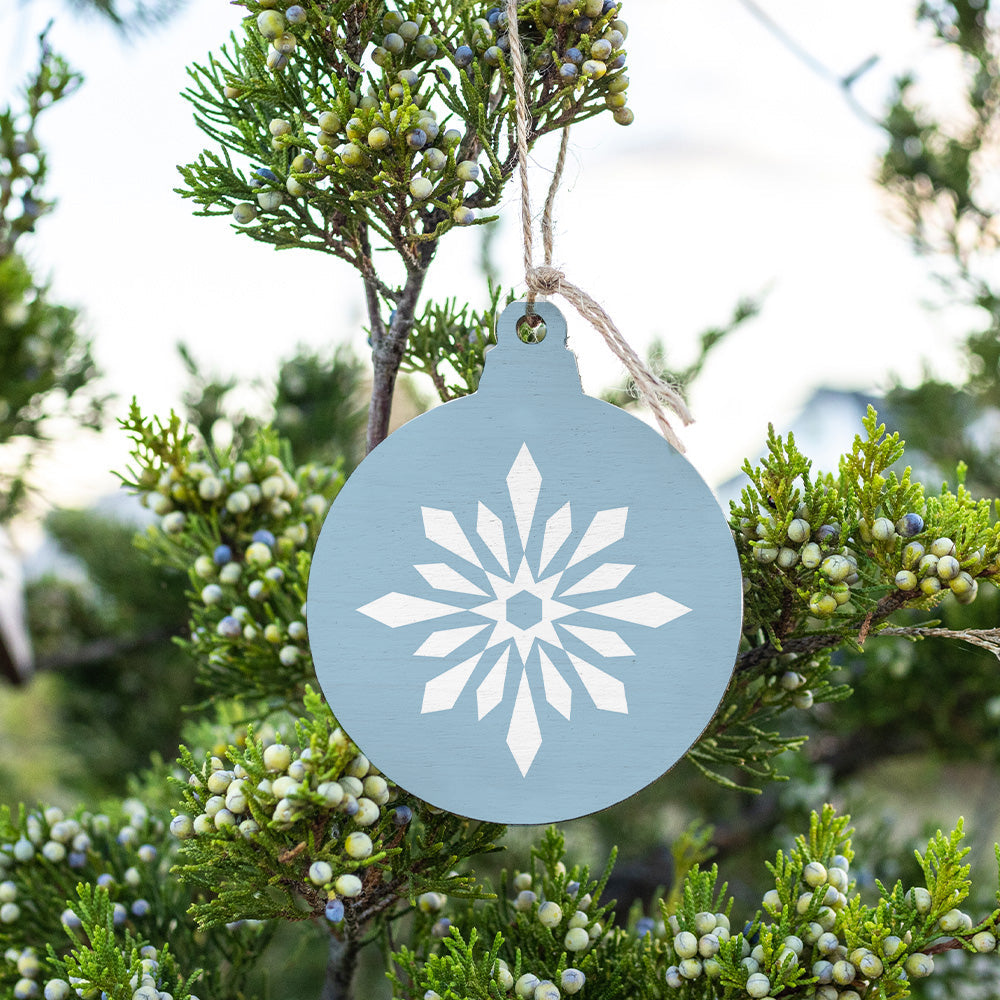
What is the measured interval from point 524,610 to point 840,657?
1.40 m

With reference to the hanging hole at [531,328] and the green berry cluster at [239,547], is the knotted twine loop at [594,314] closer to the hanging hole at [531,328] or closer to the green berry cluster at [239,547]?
the hanging hole at [531,328]

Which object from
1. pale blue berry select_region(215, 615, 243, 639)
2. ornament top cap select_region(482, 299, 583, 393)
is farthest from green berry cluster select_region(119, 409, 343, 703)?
ornament top cap select_region(482, 299, 583, 393)

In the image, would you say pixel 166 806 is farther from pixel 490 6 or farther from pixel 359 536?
pixel 490 6

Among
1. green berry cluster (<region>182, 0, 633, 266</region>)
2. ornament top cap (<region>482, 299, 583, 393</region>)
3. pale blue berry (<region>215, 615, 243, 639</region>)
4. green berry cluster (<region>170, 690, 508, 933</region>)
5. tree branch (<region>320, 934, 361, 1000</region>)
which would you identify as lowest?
tree branch (<region>320, 934, 361, 1000</region>)

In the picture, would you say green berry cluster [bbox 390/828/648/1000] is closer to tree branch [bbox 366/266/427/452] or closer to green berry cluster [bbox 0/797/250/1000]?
green berry cluster [bbox 0/797/250/1000]

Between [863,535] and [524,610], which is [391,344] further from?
[863,535]

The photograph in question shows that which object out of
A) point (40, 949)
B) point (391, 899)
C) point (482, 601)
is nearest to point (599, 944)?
point (391, 899)

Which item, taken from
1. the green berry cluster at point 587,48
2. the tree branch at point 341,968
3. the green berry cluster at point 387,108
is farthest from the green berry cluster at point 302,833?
the green berry cluster at point 587,48

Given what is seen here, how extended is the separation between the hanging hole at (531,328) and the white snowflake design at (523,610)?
0.10 meters

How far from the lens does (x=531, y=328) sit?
28.3 inches

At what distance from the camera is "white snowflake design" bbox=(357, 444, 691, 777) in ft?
2.12

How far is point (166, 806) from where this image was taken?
3.34ft

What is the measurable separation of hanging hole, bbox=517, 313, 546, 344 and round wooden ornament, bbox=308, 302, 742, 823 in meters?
0.04

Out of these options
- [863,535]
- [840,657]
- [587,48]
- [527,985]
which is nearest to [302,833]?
[527,985]
